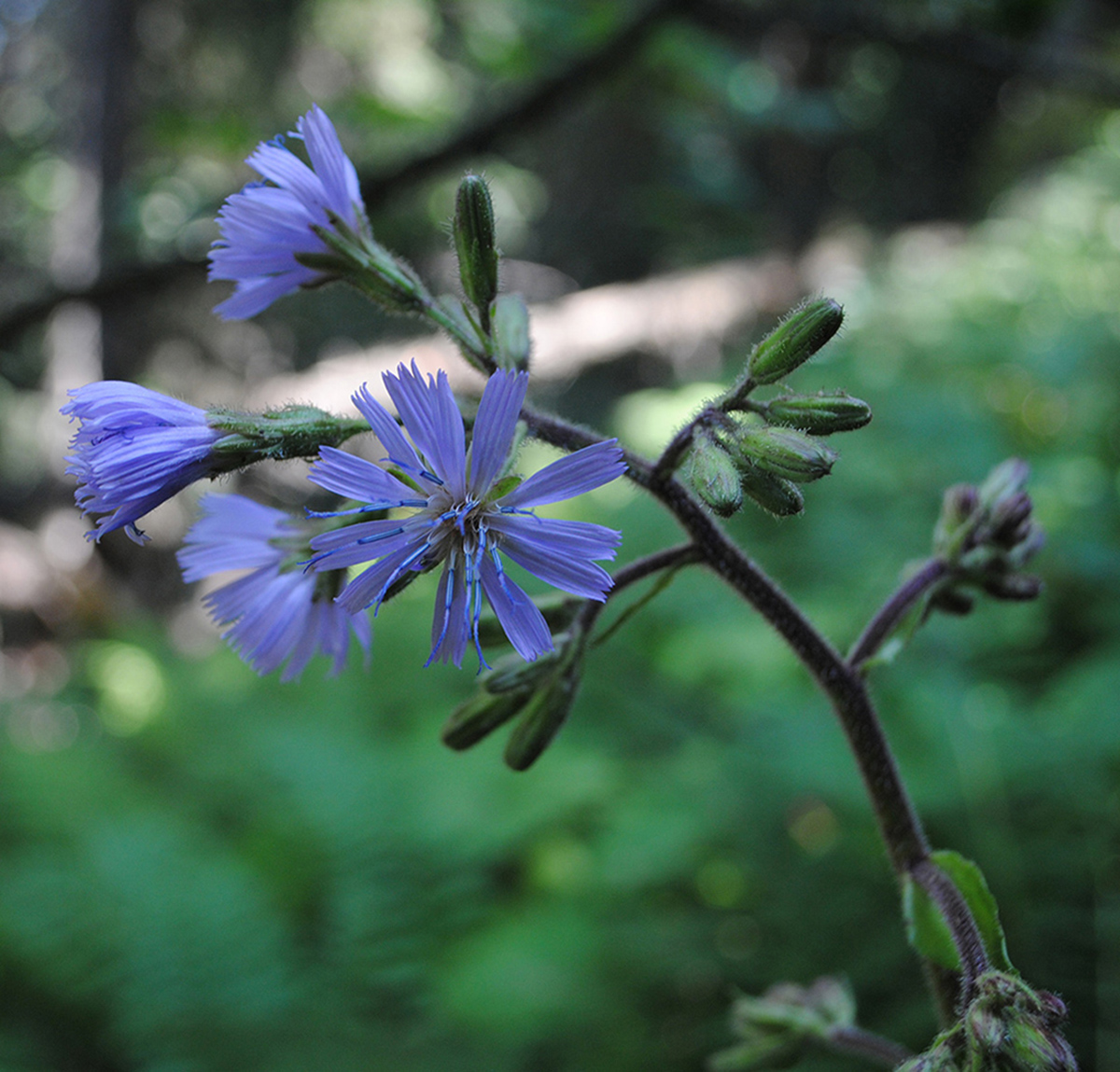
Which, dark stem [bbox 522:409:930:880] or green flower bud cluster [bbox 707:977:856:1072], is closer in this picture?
dark stem [bbox 522:409:930:880]

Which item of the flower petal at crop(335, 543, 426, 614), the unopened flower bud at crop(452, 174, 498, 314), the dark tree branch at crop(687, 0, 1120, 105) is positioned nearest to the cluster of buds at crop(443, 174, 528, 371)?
the unopened flower bud at crop(452, 174, 498, 314)

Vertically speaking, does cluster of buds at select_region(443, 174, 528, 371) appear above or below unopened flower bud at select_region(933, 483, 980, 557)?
above

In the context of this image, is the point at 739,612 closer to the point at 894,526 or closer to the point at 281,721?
the point at 894,526

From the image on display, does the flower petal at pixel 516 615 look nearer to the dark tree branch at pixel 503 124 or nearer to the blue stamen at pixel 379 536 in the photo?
the blue stamen at pixel 379 536

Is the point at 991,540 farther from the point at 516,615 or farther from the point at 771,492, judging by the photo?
the point at 516,615

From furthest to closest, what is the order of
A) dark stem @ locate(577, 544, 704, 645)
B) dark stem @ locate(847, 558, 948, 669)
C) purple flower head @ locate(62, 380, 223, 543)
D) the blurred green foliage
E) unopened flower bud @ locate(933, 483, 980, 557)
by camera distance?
1. the blurred green foliage
2. unopened flower bud @ locate(933, 483, 980, 557)
3. dark stem @ locate(847, 558, 948, 669)
4. dark stem @ locate(577, 544, 704, 645)
5. purple flower head @ locate(62, 380, 223, 543)

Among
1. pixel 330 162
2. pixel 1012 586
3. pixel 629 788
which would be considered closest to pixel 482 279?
pixel 330 162

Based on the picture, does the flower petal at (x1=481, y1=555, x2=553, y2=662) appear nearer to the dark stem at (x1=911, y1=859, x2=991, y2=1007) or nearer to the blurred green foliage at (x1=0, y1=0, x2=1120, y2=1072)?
the blurred green foliage at (x1=0, y1=0, x2=1120, y2=1072)
